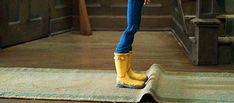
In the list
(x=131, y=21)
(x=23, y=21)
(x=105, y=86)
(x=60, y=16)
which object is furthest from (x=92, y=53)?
(x=60, y=16)

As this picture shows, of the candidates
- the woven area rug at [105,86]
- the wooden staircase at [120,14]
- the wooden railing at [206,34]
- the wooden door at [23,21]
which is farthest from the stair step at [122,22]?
the woven area rug at [105,86]

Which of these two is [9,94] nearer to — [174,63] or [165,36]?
[174,63]

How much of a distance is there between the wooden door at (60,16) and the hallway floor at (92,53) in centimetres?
18

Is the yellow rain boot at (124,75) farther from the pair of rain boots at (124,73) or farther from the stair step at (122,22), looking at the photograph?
the stair step at (122,22)

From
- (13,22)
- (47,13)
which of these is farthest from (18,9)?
(47,13)

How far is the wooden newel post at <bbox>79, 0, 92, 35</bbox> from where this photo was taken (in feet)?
12.7

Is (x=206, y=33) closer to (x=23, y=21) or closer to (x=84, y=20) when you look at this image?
(x=23, y=21)

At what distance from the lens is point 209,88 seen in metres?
1.75

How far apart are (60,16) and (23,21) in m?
0.74

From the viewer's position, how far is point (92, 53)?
9.21 feet

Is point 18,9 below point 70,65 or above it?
above

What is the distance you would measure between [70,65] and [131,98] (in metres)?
0.86

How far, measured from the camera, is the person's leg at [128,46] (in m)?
1.67

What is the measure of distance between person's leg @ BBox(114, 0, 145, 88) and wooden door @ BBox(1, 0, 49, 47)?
157cm
